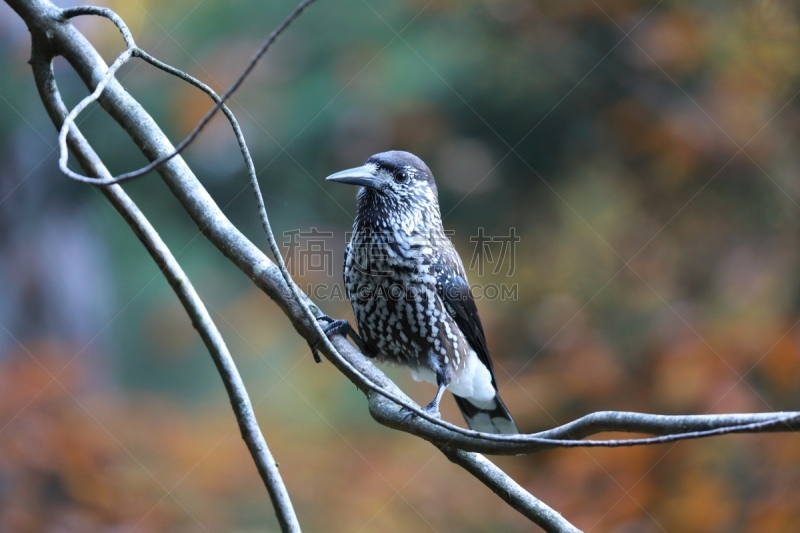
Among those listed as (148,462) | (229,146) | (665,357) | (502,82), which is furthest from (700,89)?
(148,462)

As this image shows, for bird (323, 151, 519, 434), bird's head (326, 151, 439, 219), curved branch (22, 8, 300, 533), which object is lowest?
curved branch (22, 8, 300, 533)

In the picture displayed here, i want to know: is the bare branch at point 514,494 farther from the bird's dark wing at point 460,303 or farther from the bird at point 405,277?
the bird's dark wing at point 460,303

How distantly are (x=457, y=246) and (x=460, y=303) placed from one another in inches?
70.1

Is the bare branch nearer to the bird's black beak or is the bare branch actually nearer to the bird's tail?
the bird's black beak

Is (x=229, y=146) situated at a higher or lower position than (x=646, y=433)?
lower

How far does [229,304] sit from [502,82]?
2546 mm

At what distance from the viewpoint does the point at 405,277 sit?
292 centimetres

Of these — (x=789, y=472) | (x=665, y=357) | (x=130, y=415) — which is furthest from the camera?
(x=130, y=415)

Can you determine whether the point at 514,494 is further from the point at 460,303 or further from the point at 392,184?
the point at 392,184

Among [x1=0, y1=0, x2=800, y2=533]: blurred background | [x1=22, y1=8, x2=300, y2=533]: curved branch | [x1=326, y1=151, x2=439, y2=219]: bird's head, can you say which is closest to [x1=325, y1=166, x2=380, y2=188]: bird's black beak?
[x1=326, y1=151, x2=439, y2=219]: bird's head

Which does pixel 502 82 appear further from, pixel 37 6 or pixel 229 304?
pixel 37 6

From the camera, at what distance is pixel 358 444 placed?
15.0 feet

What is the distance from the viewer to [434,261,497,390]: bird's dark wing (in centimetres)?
→ 300

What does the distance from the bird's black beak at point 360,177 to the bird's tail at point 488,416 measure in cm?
134
